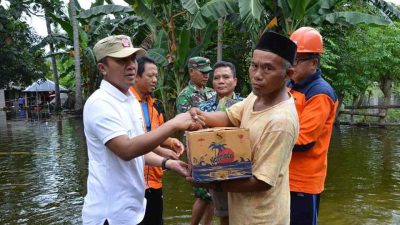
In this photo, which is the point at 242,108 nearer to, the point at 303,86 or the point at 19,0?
the point at 303,86

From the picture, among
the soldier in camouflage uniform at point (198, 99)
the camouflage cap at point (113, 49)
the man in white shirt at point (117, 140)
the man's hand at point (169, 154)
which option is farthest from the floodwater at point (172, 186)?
the camouflage cap at point (113, 49)

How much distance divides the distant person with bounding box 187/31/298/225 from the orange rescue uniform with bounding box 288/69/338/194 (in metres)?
0.71

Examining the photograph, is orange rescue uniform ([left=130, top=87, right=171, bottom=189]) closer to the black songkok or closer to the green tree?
the black songkok

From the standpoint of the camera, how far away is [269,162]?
2.00m

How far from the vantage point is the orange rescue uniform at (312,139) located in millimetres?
2857

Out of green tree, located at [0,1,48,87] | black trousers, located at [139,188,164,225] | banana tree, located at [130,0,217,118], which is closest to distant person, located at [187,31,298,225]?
black trousers, located at [139,188,164,225]

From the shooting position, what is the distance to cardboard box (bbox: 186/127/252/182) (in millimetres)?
1962

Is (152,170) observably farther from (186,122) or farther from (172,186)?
(172,186)

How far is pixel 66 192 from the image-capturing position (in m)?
6.77

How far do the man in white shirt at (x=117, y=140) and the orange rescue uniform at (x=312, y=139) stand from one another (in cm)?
94

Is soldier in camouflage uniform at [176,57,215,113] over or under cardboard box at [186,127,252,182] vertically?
over

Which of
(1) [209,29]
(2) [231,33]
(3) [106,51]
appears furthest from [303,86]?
(2) [231,33]

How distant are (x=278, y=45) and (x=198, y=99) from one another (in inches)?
97.2

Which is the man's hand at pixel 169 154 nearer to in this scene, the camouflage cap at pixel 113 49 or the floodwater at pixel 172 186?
the camouflage cap at pixel 113 49
